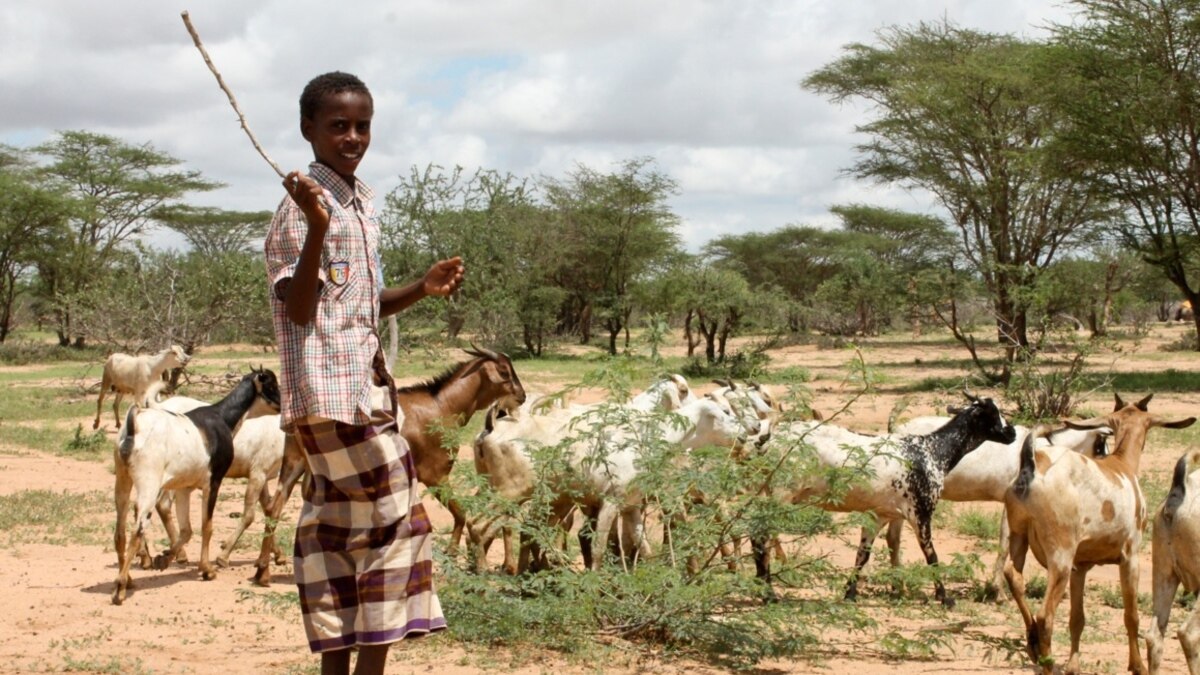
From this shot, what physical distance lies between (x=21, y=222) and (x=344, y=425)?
37.1m

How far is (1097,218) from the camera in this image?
29859 mm

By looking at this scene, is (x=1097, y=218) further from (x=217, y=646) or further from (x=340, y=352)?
Result: (x=340, y=352)

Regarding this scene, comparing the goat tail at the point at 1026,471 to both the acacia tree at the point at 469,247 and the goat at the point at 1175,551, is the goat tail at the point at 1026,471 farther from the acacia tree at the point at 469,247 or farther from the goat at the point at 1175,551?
the acacia tree at the point at 469,247

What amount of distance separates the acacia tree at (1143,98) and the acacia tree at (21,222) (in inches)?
1045

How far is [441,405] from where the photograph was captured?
942 cm

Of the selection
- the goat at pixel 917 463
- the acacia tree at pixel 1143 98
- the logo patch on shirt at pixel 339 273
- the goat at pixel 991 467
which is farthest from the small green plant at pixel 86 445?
the acacia tree at pixel 1143 98

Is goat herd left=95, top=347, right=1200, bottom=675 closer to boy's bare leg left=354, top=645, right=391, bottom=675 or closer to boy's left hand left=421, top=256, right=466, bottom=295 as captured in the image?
boy's left hand left=421, top=256, right=466, bottom=295

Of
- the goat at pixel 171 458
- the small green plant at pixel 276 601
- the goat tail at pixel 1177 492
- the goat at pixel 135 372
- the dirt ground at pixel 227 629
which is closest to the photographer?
the dirt ground at pixel 227 629

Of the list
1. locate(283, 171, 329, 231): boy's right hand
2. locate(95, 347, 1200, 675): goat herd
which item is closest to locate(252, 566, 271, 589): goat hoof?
locate(95, 347, 1200, 675): goat herd

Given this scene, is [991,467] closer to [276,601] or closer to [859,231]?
[276,601]

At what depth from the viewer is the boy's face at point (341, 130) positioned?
3.65 metres

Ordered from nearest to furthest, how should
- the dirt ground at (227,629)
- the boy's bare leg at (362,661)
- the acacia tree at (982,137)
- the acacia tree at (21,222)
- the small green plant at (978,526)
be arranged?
1. the boy's bare leg at (362,661)
2. the dirt ground at (227,629)
3. the small green plant at (978,526)
4. the acacia tree at (982,137)
5. the acacia tree at (21,222)

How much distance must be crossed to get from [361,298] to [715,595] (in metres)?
2.91

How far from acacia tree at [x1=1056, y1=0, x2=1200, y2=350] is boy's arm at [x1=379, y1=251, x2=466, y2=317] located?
72.7 ft
